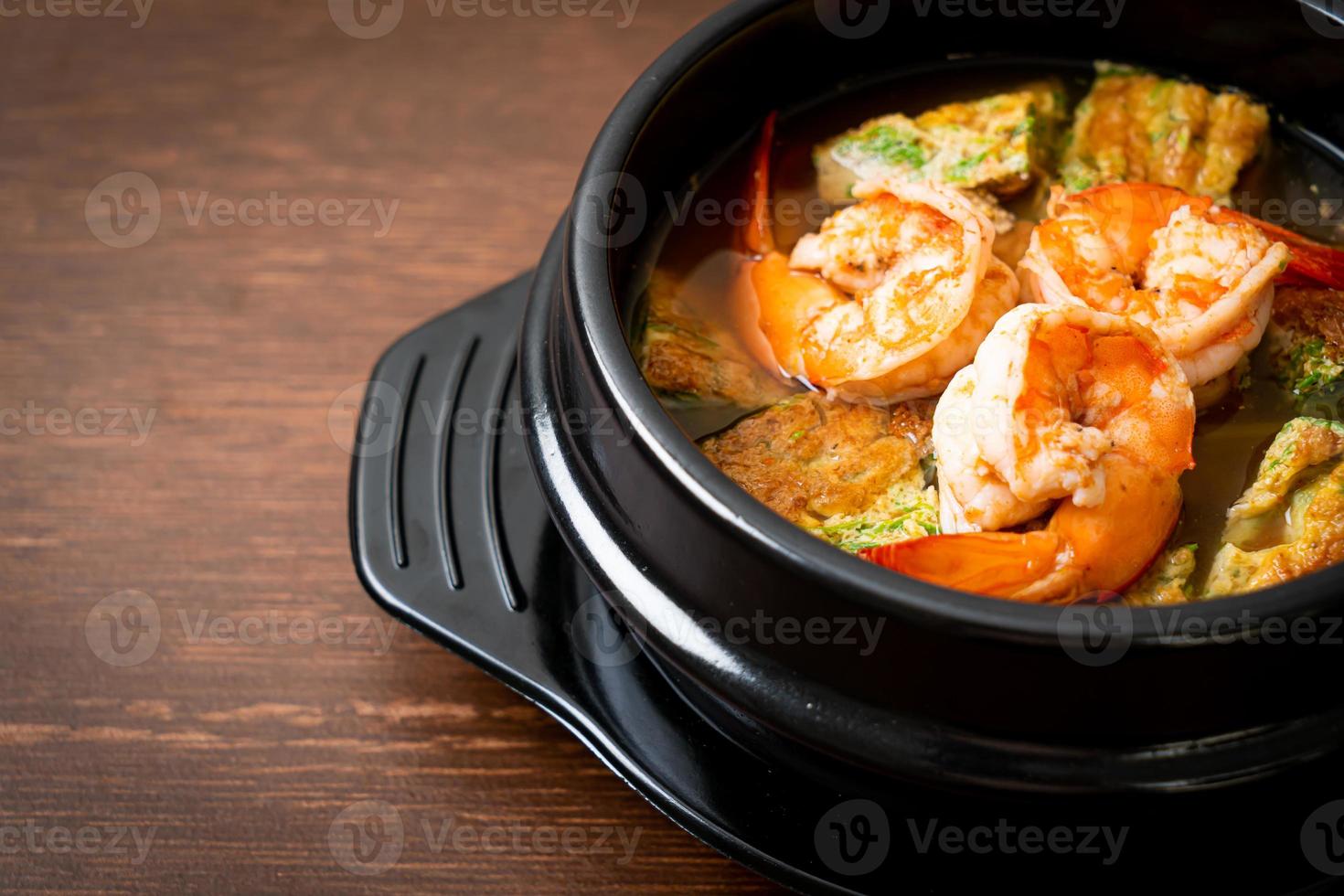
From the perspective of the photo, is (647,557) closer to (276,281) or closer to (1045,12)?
(1045,12)

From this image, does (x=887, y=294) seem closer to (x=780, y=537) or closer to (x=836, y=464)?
(x=836, y=464)

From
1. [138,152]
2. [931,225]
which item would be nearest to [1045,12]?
[931,225]

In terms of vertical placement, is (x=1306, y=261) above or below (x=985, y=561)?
above
